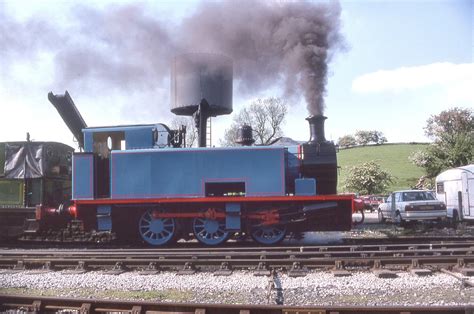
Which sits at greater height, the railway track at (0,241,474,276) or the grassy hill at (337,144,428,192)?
the grassy hill at (337,144,428,192)

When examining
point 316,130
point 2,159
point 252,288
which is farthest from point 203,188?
point 2,159

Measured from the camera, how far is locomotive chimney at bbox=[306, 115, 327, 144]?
34.3 ft

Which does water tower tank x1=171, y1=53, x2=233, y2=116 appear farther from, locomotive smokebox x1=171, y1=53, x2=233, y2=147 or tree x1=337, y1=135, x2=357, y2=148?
tree x1=337, y1=135, x2=357, y2=148

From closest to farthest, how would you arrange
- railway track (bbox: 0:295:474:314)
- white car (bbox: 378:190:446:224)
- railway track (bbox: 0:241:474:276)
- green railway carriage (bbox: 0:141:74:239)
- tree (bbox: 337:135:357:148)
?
1. railway track (bbox: 0:295:474:314)
2. railway track (bbox: 0:241:474:276)
3. green railway carriage (bbox: 0:141:74:239)
4. white car (bbox: 378:190:446:224)
5. tree (bbox: 337:135:357:148)

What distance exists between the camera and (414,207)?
608 inches

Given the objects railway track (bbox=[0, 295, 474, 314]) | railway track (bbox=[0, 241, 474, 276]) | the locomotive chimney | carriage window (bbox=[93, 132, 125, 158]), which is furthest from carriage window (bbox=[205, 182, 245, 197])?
railway track (bbox=[0, 295, 474, 314])

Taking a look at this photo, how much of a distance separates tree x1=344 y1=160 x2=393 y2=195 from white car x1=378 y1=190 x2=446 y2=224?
63.3ft

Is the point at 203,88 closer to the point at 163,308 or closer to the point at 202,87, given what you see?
the point at 202,87

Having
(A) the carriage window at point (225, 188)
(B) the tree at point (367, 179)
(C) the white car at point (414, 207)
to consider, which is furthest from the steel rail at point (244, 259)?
(B) the tree at point (367, 179)

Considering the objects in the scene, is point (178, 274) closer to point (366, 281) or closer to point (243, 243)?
point (366, 281)

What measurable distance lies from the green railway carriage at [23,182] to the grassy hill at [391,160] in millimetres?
31867

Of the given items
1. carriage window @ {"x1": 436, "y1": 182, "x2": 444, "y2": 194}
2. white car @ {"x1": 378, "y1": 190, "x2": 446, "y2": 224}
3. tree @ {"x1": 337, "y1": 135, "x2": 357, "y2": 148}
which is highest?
tree @ {"x1": 337, "y1": 135, "x2": 357, "y2": 148}

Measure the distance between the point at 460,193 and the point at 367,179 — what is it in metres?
19.1

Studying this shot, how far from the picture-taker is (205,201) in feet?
33.7
